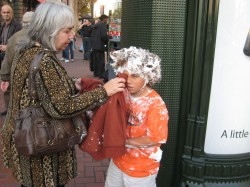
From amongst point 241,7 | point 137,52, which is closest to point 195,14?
point 241,7

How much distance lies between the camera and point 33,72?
1.78 metres

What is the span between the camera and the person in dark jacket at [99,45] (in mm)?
9455

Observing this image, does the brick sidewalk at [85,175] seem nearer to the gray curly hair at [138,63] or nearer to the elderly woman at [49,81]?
the elderly woman at [49,81]

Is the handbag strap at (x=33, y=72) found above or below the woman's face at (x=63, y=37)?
below

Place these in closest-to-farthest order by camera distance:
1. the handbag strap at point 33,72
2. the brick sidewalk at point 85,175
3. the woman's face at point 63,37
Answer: the handbag strap at point 33,72 < the woman's face at point 63,37 < the brick sidewalk at point 85,175

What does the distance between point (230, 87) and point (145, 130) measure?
1213 millimetres

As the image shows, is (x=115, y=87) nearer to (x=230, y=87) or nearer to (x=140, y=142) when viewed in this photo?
(x=140, y=142)

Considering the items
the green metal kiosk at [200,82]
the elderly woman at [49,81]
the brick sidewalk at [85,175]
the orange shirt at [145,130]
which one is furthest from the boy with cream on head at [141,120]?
the brick sidewalk at [85,175]

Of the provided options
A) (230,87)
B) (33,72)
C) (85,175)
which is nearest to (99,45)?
(85,175)

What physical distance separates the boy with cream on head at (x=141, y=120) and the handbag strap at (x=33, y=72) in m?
0.46

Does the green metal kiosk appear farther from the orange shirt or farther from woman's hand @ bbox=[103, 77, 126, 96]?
woman's hand @ bbox=[103, 77, 126, 96]

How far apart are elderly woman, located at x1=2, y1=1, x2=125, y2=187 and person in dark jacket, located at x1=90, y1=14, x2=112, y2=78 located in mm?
7393

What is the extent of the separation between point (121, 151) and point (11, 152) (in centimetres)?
72

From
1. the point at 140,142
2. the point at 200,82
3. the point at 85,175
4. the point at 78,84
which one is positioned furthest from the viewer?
the point at 85,175
